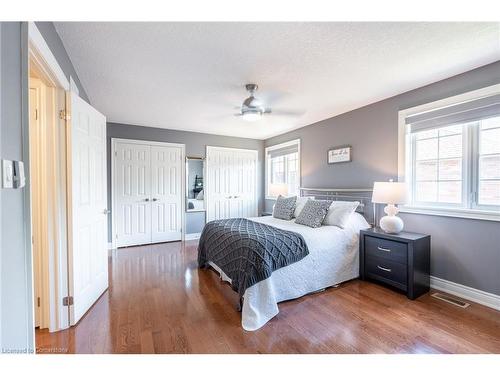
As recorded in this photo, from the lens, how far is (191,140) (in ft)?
16.2

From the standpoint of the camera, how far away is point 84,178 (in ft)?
6.89

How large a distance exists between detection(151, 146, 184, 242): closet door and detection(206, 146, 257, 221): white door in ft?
2.13

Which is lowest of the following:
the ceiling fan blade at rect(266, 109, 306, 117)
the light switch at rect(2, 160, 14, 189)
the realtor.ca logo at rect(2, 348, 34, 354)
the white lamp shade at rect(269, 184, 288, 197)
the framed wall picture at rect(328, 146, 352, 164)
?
the realtor.ca logo at rect(2, 348, 34, 354)

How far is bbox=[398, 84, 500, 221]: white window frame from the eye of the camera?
2248 millimetres

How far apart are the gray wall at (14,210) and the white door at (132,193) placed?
344cm

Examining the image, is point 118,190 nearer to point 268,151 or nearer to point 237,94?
point 237,94

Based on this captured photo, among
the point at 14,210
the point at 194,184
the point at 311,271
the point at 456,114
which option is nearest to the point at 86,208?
the point at 14,210

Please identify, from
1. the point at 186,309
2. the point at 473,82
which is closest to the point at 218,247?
the point at 186,309

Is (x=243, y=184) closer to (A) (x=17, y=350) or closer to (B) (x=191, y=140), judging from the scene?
(B) (x=191, y=140)

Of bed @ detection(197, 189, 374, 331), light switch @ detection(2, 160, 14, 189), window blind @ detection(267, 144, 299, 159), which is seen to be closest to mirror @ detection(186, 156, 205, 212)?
window blind @ detection(267, 144, 299, 159)

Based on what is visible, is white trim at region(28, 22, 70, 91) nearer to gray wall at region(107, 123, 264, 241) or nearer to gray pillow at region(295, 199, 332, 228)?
gray wall at region(107, 123, 264, 241)

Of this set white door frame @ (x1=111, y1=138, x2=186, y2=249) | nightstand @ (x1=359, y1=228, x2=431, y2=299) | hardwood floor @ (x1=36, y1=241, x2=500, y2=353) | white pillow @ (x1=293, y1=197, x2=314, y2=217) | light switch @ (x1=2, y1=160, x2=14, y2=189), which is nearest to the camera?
light switch @ (x1=2, y1=160, x2=14, y2=189)

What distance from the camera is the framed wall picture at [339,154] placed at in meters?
3.60

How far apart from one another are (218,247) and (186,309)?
74 cm
